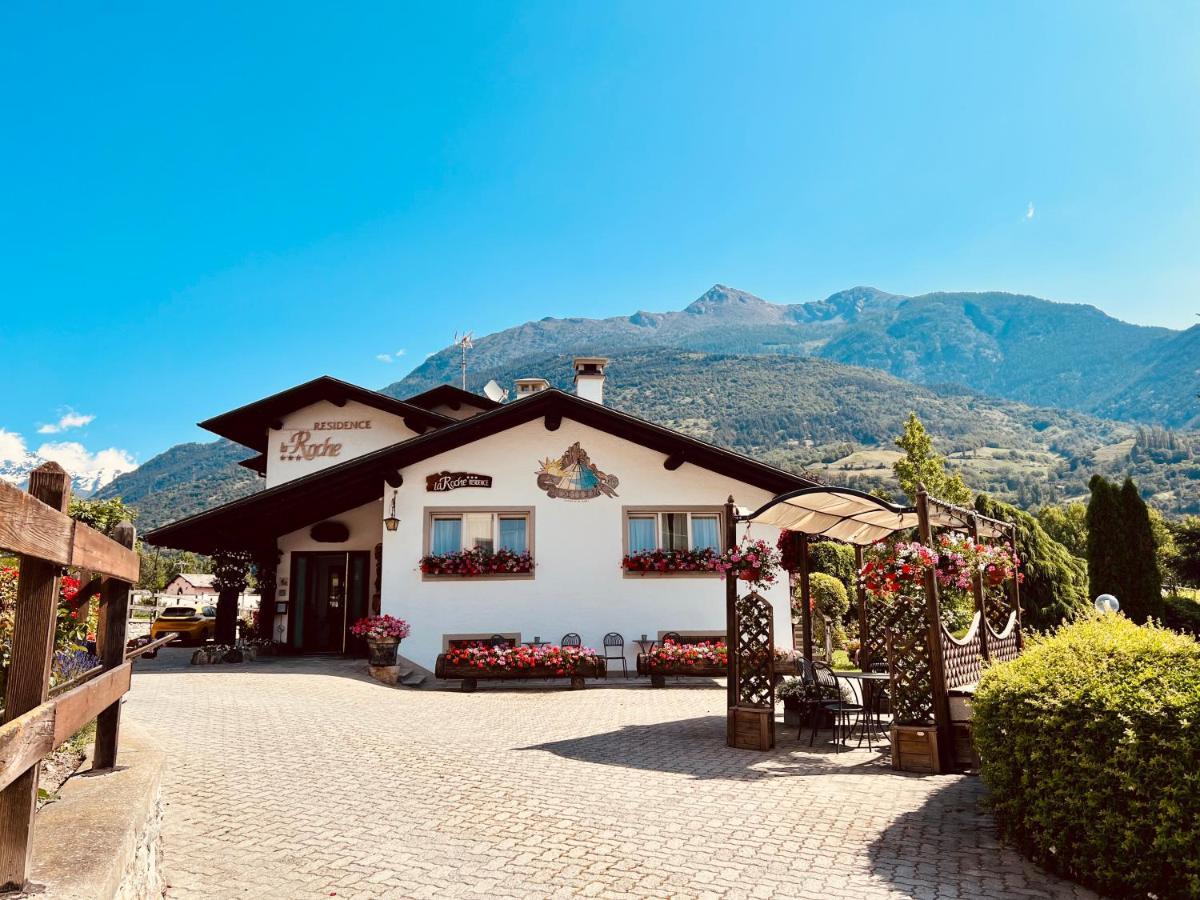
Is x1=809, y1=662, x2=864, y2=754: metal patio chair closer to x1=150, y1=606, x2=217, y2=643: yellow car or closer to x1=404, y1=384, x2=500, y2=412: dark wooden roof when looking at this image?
x1=404, y1=384, x2=500, y2=412: dark wooden roof

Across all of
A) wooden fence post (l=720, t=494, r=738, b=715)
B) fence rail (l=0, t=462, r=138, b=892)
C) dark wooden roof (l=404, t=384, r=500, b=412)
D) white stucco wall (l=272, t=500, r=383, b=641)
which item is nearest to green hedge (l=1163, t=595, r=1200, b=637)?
wooden fence post (l=720, t=494, r=738, b=715)

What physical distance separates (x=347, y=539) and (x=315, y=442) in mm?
3083

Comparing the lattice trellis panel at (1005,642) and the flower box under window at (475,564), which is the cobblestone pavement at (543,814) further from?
the flower box under window at (475,564)

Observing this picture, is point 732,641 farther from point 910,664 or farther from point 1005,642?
point 1005,642

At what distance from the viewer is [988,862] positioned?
4.95 meters

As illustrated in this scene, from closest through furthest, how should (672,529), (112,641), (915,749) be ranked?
(112,641) < (915,749) < (672,529)

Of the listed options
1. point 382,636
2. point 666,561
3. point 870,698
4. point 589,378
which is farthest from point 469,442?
point 870,698

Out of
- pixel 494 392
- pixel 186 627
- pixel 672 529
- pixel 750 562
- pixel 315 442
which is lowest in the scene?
pixel 186 627

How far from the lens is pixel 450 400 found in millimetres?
23812

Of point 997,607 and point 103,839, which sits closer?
point 103,839

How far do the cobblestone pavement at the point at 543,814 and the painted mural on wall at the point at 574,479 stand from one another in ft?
19.5

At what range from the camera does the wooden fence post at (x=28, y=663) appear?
2.83 meters

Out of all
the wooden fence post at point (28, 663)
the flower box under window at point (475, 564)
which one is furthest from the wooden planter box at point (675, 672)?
the wooden fence post at point (28, 663)

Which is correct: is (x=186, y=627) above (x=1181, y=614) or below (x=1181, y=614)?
below
